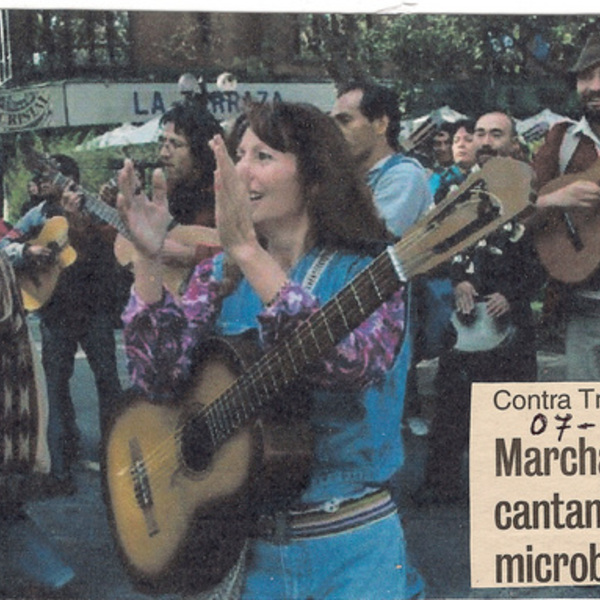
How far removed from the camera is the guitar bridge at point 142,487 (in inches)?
194

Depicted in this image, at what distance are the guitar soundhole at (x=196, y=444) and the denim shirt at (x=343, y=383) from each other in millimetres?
323

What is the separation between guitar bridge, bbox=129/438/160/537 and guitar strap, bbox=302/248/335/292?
0.95 metres

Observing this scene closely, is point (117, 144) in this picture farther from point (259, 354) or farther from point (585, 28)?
point (585, 28)

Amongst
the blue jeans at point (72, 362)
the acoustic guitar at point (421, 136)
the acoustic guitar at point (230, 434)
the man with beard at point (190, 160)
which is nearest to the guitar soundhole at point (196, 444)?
the acoustic guitar at point (230, 434)

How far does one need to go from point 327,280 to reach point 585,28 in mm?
1383

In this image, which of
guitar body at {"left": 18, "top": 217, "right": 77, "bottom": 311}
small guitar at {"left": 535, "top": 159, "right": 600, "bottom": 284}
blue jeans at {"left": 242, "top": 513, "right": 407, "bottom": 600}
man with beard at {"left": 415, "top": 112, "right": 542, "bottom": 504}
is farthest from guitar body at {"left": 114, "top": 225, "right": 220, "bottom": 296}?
small guitar at {"left": 535, "top": 159, "right": 600, "bottom": 284}

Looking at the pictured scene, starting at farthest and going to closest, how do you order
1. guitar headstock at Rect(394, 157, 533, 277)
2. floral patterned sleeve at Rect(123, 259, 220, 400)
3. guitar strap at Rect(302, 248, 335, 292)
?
floral patterned sleeve at Rect(123, 259, 220, 400)
guitar strap at Rect(302, 248, 335, 292)
guitar headstock at Rect(394, 157, 533, 277)

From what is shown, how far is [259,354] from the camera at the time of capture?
4.75m

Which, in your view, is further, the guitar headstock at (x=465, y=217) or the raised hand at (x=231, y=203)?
the raised hand at (x=231, y=203)

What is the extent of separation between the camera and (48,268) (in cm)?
482

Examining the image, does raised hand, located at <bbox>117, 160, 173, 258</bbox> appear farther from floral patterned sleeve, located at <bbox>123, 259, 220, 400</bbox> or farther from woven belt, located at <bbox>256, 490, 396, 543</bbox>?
woven belt, located at <bbox>256, 490, 396, 543</bbox>

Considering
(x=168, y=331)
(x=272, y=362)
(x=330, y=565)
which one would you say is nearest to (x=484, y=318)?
(x=272, y=362)

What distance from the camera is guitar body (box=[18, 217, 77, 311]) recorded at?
4812 mm

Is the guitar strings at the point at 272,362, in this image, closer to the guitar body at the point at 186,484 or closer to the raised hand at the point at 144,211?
the guitar body at the point at 186,484
